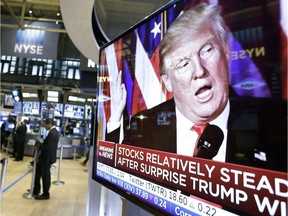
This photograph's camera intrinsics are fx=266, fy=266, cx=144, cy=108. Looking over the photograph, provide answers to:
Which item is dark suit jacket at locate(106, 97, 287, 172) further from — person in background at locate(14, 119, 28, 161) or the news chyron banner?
person in background at locate(14, 119, 28, 161)

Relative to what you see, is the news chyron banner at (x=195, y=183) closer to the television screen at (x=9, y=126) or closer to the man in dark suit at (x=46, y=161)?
the man in dark suit at (x=46, y=161)

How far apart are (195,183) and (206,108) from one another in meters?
0.30

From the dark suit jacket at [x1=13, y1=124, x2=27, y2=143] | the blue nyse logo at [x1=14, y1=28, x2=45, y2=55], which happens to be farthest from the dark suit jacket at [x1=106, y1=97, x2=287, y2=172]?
the dark suit jacket at [x1=13, y1=124, x2=27, y2=143]

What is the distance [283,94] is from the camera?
747 millimetres

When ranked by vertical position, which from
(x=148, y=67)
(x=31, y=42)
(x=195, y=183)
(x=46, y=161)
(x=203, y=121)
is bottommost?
(x=46, y=161)

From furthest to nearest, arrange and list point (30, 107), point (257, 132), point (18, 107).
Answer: point (18, 107) < point (30, 107) < point (257, 132)

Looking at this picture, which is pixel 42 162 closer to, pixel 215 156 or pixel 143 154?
pixel 143 154

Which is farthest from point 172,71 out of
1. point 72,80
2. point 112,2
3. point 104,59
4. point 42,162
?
point 72,80

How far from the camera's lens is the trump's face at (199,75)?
3.18ft

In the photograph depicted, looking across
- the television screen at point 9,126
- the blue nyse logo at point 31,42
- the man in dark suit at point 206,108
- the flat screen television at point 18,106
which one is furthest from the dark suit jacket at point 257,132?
the television screen at point 9,126

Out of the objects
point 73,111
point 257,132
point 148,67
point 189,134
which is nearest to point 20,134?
point 73,111

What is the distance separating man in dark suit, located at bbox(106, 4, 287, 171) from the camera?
78 centimetres

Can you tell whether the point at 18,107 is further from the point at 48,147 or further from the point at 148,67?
the point at 148,67

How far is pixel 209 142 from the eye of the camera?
39.4 inches
